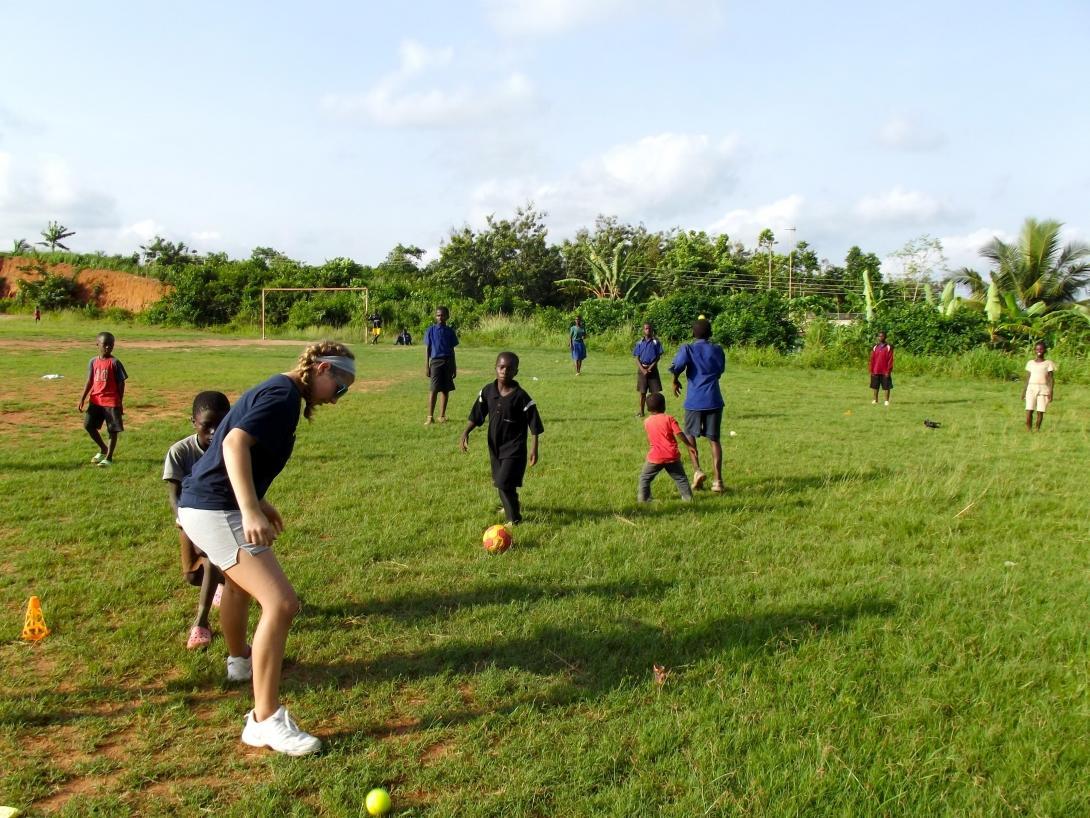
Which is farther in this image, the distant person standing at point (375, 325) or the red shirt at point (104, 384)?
the distant person standing at point (375, 325)

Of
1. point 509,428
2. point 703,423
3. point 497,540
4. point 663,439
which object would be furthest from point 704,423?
point 497,540

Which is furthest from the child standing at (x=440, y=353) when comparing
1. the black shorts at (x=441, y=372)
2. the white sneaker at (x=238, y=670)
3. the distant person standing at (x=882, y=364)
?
the distant person standing at (x=882, y=364)

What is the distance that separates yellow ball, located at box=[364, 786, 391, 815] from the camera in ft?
9.92

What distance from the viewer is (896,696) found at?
3922 millimetres

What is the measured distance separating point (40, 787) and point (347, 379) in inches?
82.4

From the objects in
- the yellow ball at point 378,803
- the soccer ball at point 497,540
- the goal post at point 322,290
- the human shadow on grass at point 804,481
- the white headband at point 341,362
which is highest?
the goal post at point 322,290

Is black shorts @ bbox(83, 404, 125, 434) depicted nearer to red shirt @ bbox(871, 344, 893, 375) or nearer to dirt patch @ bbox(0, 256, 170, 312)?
red shirt @ bbox(871, 344, 893, 375)

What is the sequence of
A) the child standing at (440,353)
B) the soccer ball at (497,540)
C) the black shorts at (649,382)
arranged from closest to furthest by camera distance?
the soccer ball at (497,540) → the child standing at (440,353) → the black shorts at (649,382)

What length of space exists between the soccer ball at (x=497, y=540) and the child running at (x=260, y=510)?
2.68 m

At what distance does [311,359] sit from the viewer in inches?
140

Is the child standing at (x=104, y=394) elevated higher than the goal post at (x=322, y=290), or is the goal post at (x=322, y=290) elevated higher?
the goal post at (x=322, y=290)

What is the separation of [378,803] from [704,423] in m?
6.08

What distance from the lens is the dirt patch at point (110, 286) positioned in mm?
52875

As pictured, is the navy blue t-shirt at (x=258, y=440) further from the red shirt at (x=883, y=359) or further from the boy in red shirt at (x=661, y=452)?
the red shirt at (x=883, y=359)
